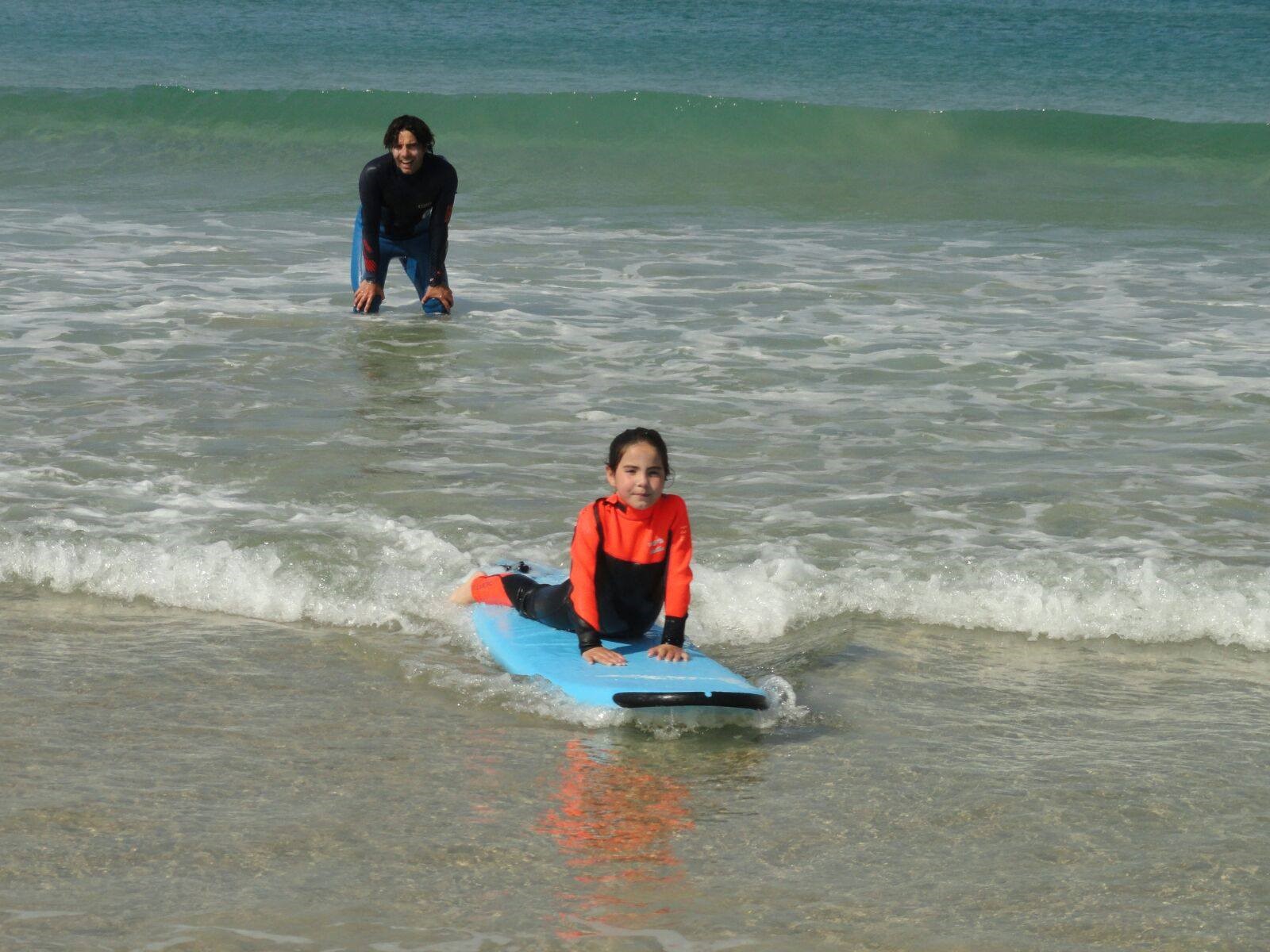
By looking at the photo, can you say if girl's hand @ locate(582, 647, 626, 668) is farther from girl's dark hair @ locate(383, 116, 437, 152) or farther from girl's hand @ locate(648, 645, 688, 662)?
girl's dark hair @ locate(383, 116, 437, 152)

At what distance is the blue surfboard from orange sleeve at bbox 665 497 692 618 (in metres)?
0.16

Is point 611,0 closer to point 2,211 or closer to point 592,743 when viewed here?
point 2,211

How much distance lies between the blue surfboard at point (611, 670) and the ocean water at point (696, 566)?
9 centimetres

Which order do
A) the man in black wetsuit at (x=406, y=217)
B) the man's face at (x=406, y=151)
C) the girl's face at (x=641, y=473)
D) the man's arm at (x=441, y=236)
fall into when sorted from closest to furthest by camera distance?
the girl's face at (x=641, y=473) → the man's face at (x=406, y=151) → the man in black wetsuit at (x=406, y=217) → the man's arm at (x=441, y=236)

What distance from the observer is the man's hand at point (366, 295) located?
10438 mm

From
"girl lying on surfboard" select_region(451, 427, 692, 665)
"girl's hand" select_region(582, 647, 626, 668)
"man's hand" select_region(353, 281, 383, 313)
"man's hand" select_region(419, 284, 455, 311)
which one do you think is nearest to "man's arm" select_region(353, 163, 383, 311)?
"man's hand" select_region(353, 281, 383, 313)

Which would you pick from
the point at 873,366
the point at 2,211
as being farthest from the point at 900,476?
the point at 2,211

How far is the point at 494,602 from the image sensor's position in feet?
18.1

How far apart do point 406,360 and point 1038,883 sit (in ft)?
21.8

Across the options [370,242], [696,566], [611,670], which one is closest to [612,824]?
[611,670]

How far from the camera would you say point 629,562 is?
517cm

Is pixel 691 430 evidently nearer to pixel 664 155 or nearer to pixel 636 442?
pixel 636 442

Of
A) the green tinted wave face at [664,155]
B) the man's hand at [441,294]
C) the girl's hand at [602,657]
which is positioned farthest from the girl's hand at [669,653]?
the green tinted wave face at [664,155]

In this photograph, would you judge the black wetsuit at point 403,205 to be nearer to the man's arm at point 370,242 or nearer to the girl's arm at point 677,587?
the man's arm at point 370,242
